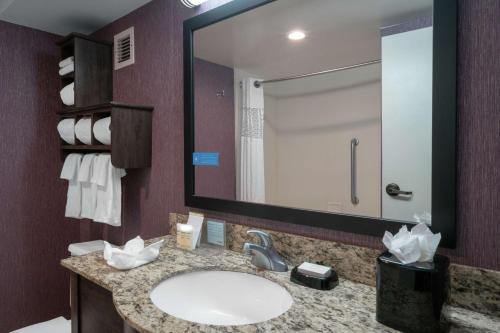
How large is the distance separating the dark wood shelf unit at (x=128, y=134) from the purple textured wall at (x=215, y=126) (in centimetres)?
38

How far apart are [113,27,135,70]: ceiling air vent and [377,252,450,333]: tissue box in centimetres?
175

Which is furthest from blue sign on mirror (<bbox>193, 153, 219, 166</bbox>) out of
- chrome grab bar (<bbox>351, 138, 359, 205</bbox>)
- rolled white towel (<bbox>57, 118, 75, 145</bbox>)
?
rolled white towel (<bbox>57, 118, 75, 145</bbox>)

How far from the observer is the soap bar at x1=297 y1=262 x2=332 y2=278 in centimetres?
96

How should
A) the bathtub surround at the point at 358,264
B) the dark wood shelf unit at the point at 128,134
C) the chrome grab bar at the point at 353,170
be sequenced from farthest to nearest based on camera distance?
the dark wood shelf unit at the point at 128,134 < the chrome grab bar at the point at 353,170 < the bathtub surround at the point at 358,264

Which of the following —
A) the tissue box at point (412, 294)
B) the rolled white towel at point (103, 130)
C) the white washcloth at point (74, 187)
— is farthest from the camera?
the white washcloth at point (74, 187)

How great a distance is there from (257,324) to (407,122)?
2.29 feet

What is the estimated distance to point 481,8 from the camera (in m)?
0.83

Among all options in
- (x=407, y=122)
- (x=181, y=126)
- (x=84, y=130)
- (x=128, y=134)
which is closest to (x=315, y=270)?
(x=407, y=122)

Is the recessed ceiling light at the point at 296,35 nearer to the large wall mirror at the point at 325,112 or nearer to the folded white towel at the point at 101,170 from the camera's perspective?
the large wall mirror at the point at 325,112

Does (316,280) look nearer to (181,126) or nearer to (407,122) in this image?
(407,122)

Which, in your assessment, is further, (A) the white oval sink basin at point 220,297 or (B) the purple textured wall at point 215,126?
(B) the purple textured wall at point 215,126

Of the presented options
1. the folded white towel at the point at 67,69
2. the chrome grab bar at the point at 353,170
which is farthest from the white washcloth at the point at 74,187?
the chrome grab bar at the point at 353,170

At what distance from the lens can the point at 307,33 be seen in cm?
116

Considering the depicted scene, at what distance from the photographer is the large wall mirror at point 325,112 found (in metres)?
0.89
